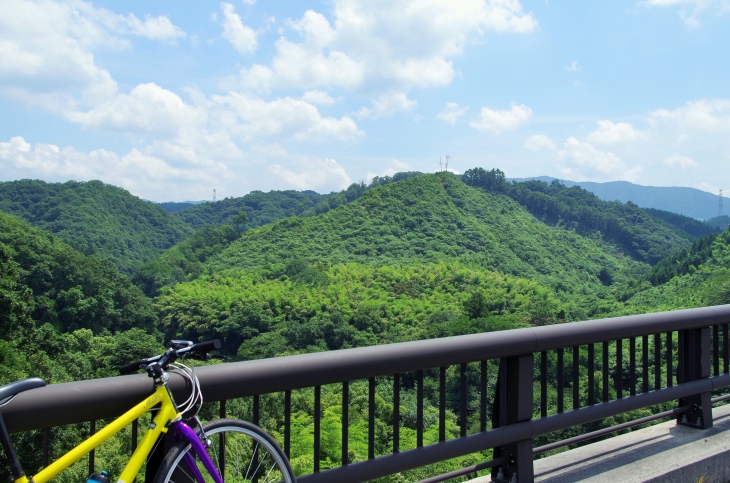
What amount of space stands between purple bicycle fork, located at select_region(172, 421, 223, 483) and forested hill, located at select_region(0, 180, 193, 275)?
107366 mm

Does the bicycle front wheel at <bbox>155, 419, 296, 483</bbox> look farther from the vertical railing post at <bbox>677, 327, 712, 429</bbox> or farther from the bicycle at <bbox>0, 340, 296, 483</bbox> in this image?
the vertical railing post at <bbox>677, 327, 712, 429</bbox>

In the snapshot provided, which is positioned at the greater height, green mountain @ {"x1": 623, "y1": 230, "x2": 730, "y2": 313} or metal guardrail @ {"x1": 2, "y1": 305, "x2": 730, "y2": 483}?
metal guardrail @ {"x1": 2, "y1": 305, "x2": 730, "y2": 483}

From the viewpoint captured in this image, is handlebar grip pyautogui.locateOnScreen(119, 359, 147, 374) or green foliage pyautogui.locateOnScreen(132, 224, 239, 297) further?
green foliage pyautogui.locateOnScreen(132, 224, 239, 297)

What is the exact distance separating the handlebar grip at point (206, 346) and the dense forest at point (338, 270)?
6785 mm

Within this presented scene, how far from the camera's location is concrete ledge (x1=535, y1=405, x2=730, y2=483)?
310 cm

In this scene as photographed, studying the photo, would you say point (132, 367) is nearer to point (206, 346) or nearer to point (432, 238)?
point (206, 346)

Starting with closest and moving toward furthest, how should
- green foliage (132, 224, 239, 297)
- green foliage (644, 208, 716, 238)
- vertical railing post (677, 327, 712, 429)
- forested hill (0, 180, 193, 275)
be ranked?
vertical railing post (677, 327, 712, 429) → green foliage (132, 224, 239, 297) → forested hill (0, 180, 193, 275) → green foliage (644, 208, 716, 238)

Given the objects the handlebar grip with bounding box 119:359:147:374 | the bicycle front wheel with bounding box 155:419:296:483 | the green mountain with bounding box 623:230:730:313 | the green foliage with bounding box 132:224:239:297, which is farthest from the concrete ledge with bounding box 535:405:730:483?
the green foliage with bounding box 132:224:239:297

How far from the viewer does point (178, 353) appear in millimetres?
1995

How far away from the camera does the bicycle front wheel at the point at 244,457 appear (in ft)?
6.72

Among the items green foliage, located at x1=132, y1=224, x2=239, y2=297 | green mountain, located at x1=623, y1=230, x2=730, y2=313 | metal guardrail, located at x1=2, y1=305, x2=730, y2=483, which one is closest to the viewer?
metal guardrail, located at x1=2, y1=305, x2=730, y2=483

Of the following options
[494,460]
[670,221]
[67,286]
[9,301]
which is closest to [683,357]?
[494,460]

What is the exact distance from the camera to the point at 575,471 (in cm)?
313

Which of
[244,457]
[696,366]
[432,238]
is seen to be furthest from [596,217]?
[244,457]
